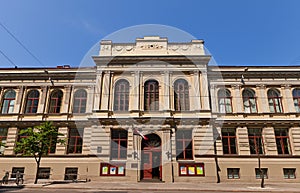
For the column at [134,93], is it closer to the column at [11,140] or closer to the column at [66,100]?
the column at [66,100]

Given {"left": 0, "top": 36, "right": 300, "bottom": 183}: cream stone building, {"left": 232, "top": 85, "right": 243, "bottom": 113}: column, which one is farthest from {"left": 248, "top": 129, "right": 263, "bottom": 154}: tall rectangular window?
{"left": 232, "top": 85, "right": 243, "bottom": 113}: column

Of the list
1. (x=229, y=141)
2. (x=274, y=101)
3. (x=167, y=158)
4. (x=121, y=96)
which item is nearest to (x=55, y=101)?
(x=121, y=96)

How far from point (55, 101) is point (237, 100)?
19.9 metres

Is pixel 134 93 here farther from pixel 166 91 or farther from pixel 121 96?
pixel 166 91

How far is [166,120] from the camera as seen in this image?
22.4 metres

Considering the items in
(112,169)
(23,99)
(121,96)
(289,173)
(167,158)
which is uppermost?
(121,96)

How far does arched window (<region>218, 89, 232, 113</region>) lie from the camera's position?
24.2 meters

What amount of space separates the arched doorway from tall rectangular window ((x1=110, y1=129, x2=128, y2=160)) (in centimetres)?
188

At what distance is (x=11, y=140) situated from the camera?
76.8 feet

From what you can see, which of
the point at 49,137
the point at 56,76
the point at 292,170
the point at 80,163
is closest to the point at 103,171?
the point at 80,163

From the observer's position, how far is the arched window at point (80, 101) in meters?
24.6

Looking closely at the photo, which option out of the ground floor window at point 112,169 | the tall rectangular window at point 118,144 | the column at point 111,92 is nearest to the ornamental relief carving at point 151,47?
the column at point 111,92

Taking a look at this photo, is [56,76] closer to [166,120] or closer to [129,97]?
[129,97]

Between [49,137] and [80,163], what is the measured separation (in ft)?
14.6
